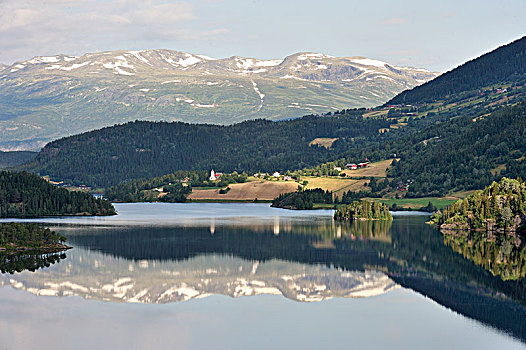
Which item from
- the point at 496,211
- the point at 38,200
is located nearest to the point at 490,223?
the point at 496,211

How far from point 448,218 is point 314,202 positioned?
→ 75964 millimetres

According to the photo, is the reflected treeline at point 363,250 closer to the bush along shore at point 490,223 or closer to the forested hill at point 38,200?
the bush along shore at point 490,223

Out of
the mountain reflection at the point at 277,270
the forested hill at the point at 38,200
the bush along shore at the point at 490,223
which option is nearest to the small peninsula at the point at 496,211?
the bush along shore at the point at 490,223

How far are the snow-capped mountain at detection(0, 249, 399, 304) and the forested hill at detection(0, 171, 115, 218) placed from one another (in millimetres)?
77960

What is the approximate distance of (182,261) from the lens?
81.3 meters

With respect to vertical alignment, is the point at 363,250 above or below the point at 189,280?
above

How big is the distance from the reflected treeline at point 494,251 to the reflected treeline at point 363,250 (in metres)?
1.37

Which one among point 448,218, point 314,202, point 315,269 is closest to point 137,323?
point 315,269

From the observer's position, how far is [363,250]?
9112cm

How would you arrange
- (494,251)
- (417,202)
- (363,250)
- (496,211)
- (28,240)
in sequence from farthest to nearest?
(417,202), (496,211), (363,250), (28,240), (494,251)

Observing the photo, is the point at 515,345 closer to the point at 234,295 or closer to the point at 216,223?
the point at 234,295

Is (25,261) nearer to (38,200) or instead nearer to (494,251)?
(494,251)

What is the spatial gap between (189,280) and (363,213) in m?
86.1

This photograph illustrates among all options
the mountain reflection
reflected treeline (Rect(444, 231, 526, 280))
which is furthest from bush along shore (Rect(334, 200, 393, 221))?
reflected treeline (Rect(444, 231, 526, 280))
